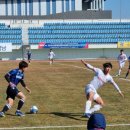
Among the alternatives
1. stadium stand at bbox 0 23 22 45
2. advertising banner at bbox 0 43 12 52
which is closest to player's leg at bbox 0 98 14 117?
advertising banner at bbox 0 43 12 52

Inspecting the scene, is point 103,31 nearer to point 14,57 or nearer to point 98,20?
point 98,20

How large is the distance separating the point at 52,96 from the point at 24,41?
→ 51.6m

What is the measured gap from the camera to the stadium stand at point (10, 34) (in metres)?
68.1

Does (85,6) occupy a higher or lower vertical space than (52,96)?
higher

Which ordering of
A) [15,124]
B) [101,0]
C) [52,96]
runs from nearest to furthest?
[15,124] < [52,96] < [101,0]

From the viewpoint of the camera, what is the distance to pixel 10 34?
6931 centimetres

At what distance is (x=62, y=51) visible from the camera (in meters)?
68.7

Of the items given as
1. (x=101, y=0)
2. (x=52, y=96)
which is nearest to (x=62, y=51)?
(x=101, y=0)

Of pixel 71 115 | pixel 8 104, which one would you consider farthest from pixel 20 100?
pixel 71 115

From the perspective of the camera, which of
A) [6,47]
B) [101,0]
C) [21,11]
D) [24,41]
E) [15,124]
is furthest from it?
[101,0]

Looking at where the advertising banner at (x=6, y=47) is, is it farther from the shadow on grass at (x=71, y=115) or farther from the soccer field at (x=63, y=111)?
the shadow on grass at (x=71, y=115)

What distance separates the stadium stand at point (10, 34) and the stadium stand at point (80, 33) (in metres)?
1.81

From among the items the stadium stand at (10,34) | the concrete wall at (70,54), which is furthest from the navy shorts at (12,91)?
the stadium stand at (10,34)

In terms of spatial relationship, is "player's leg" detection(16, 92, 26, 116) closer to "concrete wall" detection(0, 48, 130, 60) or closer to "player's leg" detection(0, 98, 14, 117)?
"player's leg" detection(0, 98, 14, 117)
